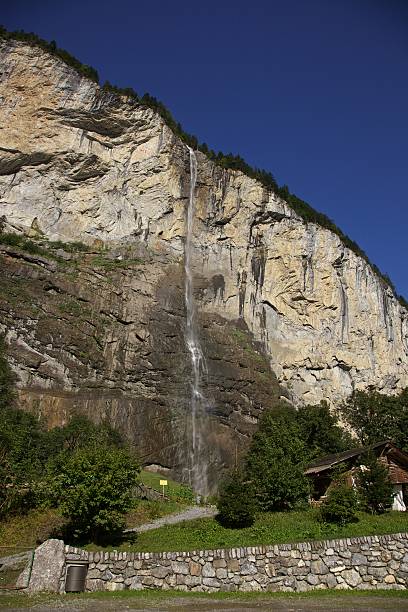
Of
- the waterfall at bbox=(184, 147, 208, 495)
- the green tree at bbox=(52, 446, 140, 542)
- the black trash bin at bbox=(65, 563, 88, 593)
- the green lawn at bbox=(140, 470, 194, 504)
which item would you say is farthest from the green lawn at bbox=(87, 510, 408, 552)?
the waterfall at bbox=(184, 147, 208, 495)

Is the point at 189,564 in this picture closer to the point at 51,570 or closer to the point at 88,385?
the point at 51,570

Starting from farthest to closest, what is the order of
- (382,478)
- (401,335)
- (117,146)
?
(401,335), (117,146), (382,478)

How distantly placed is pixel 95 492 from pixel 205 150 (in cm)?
4919

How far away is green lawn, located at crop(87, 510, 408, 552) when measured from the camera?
1513 centimetres

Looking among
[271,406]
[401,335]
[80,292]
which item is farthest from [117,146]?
[401,335]

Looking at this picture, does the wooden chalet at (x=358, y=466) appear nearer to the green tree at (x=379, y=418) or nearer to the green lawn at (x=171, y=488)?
the green lawn at (x=171, y=488)

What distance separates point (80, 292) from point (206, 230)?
695 inches

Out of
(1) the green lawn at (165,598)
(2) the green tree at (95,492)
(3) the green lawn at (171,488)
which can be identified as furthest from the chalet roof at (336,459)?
(1) the green lawn at (165,598)

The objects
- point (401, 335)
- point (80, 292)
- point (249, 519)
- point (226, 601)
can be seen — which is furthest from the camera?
point (401, 335)

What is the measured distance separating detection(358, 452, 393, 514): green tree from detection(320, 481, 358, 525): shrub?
249 centimetres

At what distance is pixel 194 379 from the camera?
144ft

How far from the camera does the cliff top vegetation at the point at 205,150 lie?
174 feet

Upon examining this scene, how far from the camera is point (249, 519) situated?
1736cm

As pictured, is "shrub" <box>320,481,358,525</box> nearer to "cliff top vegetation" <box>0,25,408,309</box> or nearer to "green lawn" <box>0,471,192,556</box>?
"green lawn" <box>0,471,192,556</box>
